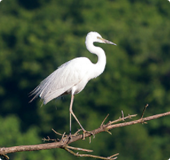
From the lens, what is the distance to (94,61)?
30281 mm

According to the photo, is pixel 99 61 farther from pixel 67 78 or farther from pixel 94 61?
pixel 94 61

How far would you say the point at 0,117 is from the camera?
102 feet

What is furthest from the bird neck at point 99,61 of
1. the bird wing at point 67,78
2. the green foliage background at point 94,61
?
the green foliage background at point 94,61

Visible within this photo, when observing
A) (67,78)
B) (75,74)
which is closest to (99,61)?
(75,74)

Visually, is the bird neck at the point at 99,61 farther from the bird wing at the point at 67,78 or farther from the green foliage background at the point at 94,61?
the green foliage background at the point at 94,61

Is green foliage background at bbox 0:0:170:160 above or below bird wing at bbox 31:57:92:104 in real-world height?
below

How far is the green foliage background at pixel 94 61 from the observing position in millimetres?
27781

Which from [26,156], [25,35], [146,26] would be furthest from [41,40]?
[26,156]

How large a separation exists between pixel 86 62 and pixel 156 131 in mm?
23463

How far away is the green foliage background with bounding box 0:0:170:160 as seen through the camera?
2778 cm

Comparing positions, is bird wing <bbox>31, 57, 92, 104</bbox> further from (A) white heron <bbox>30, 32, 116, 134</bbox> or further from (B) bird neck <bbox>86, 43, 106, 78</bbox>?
(B) bird neck <bbox>86, 43, 106, 78</bbox>

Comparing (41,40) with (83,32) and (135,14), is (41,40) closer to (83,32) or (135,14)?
(83,32)

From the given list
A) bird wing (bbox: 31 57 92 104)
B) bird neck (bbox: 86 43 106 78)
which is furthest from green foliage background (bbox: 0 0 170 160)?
bird neck (bbox: 86 43 106 78)

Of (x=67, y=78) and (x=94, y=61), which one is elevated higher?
(x=67, y=78)
